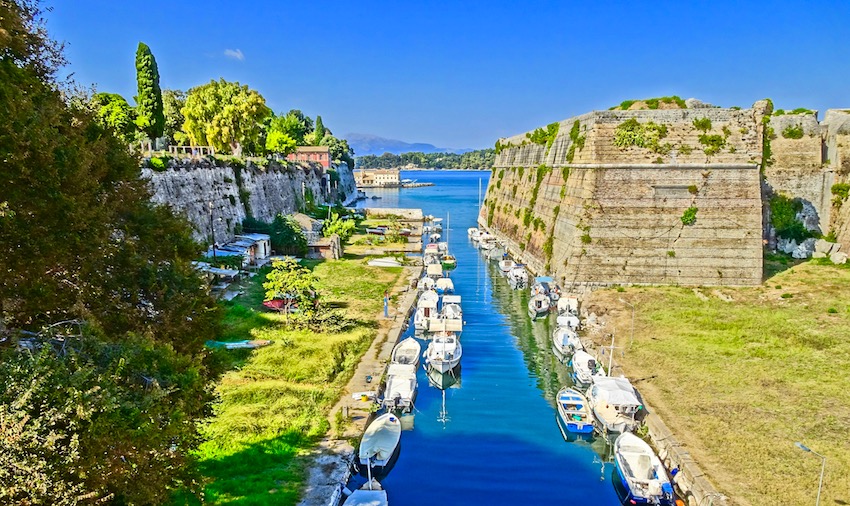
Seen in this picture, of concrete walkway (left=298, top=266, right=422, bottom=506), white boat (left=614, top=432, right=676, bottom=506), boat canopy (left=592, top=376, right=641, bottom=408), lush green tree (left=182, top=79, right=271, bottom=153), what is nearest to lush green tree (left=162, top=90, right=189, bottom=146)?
lush green tree (left=182, top=79, right=271, bottom=153)

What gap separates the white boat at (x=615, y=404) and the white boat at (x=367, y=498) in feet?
24.4

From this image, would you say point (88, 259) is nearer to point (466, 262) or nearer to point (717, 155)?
point (717, 155)

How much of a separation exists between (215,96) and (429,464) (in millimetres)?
47476

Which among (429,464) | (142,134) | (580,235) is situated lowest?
(429,464)

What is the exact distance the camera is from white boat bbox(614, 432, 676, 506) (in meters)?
12.6

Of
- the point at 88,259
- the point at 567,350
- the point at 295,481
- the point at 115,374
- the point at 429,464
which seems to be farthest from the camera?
the point at 567,350

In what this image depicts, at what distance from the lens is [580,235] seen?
1158 inches

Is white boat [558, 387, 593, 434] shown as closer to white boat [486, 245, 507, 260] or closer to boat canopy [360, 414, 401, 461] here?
boat canopy [360, 414, 401, 461]

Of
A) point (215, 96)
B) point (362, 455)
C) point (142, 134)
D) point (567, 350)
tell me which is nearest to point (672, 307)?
point (567, 350)

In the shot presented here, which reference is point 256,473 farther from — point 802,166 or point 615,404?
point 802,166

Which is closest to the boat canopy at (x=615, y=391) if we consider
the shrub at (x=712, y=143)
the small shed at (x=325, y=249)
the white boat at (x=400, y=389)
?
the white boat at (x=400, y=389)

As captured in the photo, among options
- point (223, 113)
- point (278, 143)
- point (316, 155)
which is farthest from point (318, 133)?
point (223, 113)

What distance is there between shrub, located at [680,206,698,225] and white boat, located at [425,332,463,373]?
1583cm

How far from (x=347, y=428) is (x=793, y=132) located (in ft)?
122
